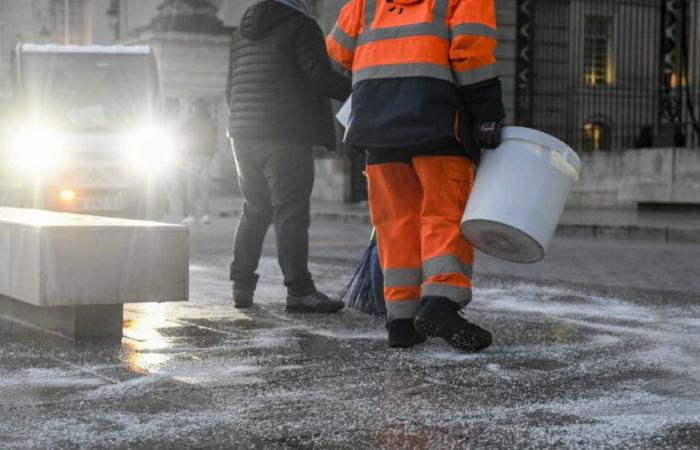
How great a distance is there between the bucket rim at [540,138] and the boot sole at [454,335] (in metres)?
0.83

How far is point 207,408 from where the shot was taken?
13.3 feet

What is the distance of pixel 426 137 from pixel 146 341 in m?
1.55

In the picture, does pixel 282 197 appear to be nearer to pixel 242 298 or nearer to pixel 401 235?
pixel 242 298

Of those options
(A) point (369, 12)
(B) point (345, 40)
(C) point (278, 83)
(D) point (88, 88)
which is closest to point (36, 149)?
(D) point (88, 88)

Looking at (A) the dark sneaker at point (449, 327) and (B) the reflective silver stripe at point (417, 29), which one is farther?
(B) the reflective silver stripe at point (417, 29)

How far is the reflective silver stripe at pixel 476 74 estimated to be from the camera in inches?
209

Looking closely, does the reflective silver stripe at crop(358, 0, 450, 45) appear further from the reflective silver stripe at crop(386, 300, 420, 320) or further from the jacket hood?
the jacket hood

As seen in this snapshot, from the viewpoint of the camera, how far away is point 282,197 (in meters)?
6.99

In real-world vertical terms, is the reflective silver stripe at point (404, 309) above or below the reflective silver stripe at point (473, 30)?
below

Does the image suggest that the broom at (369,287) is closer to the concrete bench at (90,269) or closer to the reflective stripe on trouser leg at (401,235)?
the reflective stripe on trouser leg at (401,235)

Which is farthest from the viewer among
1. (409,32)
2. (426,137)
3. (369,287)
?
(369,287)

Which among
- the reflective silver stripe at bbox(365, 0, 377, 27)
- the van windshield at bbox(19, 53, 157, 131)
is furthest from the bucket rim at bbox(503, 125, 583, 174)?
the van windshield at bbox(19, 53, 157, 131)

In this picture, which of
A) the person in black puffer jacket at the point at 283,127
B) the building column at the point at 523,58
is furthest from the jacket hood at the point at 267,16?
the building column at the point at 523,58

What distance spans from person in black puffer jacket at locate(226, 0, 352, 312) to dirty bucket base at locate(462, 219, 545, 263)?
1.63 m
